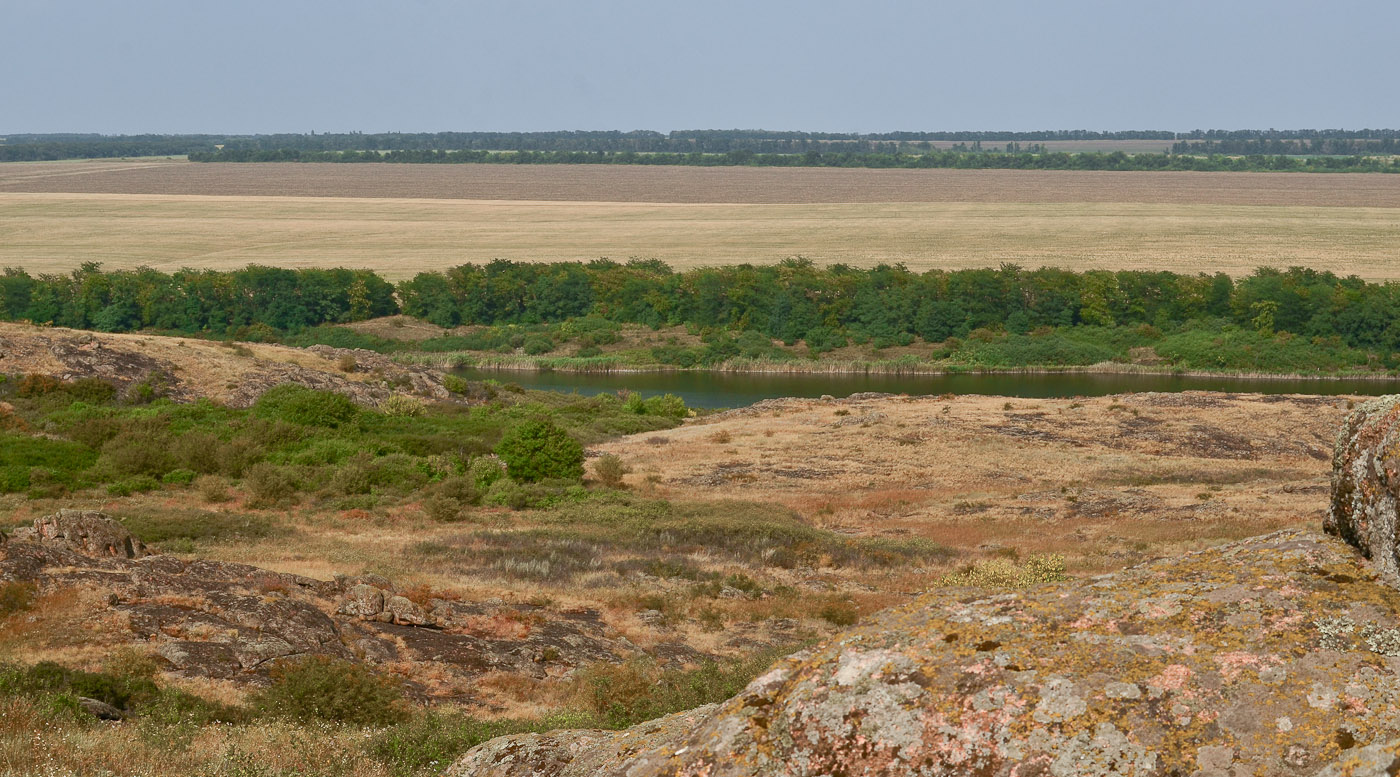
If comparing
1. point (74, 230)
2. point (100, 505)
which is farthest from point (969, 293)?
point (74, 230)

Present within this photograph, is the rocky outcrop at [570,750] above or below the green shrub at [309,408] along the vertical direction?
above

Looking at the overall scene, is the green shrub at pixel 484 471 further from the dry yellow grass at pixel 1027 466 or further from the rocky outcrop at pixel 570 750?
the rocky outcrop at pixel 570 750

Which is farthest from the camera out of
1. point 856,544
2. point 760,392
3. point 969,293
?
point 969,293

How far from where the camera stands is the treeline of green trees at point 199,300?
108m

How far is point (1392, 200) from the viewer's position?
642 ft

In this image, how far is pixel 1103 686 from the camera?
6039mm

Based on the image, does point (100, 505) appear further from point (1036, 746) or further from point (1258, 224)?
point (1258, 224)

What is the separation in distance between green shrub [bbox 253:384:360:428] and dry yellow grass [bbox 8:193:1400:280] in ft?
258

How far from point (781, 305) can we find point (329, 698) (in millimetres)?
92368

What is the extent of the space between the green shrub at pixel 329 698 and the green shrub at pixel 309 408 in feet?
112

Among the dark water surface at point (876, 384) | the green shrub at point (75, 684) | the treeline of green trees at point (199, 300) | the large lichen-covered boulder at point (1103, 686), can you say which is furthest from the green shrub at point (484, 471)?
the treeline of green trees at point (199, 300)

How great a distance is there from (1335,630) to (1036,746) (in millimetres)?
1674

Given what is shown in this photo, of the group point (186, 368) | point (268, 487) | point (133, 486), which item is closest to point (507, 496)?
point (268, 487)

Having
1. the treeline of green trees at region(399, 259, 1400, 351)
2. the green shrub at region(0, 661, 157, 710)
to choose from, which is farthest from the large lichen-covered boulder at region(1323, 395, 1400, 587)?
the treeline of green trees at region(399, 259, 1400, 351)
